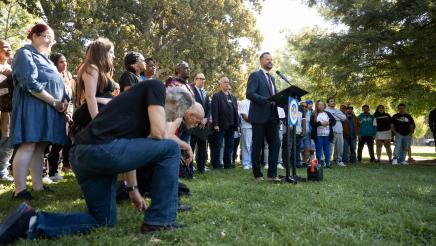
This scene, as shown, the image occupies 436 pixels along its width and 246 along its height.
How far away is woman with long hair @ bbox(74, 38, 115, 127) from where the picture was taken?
161 inches

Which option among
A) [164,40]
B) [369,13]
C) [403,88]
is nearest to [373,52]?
[369,13]

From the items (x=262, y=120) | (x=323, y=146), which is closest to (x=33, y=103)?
(x=262, y=120)

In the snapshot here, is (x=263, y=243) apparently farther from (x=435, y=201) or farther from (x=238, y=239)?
(x=435, y=201)

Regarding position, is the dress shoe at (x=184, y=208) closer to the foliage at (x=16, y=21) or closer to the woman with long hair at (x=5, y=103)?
the woman with long hair at (x=5, y=103)

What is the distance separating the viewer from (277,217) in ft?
11.9

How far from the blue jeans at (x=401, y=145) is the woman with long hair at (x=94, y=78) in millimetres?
10043

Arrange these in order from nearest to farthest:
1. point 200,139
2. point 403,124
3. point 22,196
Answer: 1. point 22,196
2. point 200,139
3. point 403,124

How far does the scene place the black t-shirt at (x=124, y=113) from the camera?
2.93 meters

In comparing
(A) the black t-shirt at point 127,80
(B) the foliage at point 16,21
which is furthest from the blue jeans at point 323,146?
(B) the foliage at point 16,21

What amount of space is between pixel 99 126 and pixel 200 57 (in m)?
19.9

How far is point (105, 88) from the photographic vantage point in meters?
4.38

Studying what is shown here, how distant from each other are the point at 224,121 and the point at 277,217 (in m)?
5.45

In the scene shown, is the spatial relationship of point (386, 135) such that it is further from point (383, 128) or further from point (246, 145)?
point (246, 145)

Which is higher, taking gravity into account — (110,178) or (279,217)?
(110,178)
